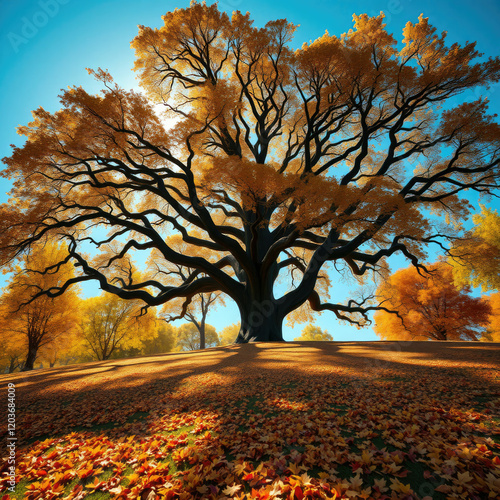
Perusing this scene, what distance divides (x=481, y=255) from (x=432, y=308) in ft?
29.1

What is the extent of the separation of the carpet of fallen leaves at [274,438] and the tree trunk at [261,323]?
6654 mm

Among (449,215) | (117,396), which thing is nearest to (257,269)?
(117,396)

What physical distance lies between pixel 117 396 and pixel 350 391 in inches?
176

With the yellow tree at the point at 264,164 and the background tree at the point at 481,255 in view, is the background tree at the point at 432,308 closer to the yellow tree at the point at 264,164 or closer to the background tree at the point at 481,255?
the background tree at the point at 481,255

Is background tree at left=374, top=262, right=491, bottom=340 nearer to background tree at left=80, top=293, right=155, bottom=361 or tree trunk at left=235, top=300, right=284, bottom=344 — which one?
tree trunk at left=235, top=300, right=284, bottom=344

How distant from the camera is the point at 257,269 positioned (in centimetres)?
1206

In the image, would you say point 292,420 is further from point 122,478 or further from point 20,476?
point 20,476

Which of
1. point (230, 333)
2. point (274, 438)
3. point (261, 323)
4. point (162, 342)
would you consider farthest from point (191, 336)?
point (274, 438)

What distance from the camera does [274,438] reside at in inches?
101

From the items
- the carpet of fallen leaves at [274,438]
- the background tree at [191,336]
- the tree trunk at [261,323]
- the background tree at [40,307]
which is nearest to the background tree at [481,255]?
the carpet of fallen leaves at [274,438]

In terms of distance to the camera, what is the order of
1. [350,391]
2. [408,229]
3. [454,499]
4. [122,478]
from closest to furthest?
[454,499], [122,478], [350,391], [408,229]

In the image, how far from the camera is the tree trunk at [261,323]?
11.6 meters

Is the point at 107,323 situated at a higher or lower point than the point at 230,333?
higher

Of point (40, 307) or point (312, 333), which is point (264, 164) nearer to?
point (40, 307)
